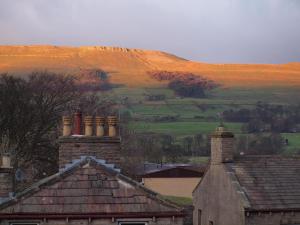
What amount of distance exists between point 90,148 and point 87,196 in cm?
154

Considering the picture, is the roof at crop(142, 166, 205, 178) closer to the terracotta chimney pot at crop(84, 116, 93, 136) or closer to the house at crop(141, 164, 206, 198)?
the house at crop(141, 164, 206, 198)

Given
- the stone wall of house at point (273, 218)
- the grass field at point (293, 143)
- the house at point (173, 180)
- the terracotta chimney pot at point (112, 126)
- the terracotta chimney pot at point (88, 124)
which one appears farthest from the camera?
the grass field at point (293, 143)

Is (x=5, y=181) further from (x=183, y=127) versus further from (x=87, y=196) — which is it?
(x=183, y=127)

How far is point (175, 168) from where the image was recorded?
61.6 meters

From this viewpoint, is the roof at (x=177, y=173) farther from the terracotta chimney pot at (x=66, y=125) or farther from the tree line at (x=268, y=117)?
the tree line at (x=268, y=117)

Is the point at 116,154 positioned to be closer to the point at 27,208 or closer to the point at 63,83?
the point at 27,208

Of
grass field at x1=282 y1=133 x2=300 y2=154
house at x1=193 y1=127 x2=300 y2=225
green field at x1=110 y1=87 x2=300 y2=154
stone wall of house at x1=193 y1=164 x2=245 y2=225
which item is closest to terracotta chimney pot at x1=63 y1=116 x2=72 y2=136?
house at x1=193 y1=127 x2=300 y2=225

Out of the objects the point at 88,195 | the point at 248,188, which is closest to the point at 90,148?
the point at 88,195

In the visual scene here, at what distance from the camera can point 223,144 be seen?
30.9 metres

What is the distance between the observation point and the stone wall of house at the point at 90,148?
1833 cm

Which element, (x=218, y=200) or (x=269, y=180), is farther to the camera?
(x=218, y=200)

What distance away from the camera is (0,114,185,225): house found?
55.9 feet

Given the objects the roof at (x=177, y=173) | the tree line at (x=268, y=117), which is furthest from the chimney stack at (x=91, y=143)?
the tree line at (x=268, y=117)

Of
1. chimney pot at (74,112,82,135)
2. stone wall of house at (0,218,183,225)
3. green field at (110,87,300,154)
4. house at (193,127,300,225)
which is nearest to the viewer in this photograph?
stone wall of house at (0,218,183,225)
